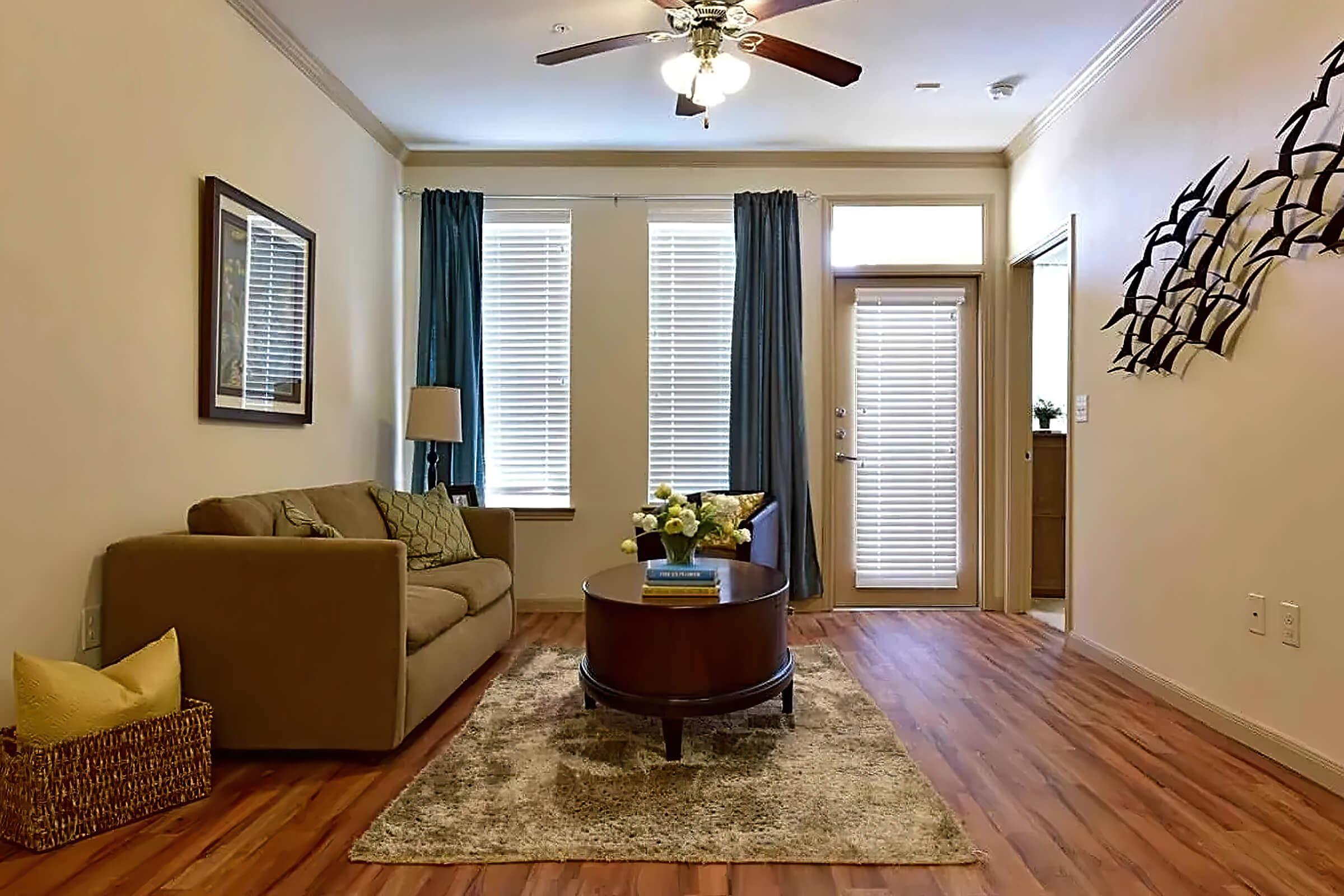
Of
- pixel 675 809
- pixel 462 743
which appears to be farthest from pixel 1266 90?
pixel 462 743

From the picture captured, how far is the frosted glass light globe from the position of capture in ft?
10.3

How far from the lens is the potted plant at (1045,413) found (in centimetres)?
605

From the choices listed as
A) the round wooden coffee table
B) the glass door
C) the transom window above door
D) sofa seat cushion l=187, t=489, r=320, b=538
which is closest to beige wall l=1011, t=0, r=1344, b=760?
the transom window above door

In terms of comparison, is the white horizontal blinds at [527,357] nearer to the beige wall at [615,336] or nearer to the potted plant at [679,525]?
the beige wall at [615,336]

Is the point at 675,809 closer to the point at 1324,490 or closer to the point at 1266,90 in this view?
the point at 1324,490

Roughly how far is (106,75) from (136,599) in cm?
165

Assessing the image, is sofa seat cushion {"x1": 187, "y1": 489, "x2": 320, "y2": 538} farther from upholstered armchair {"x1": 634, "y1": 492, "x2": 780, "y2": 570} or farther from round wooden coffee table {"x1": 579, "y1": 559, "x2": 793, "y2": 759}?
upholstered armchair {"x1": 634, "y1": 492, "x2": 780, "y2": 570}

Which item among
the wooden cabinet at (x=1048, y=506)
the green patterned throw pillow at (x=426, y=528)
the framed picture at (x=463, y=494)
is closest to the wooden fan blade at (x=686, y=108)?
the green patterned throw pillow at (x=426, y=528)

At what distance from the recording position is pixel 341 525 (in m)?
3.69

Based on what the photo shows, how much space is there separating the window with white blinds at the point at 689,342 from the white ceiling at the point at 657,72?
58 centimetres

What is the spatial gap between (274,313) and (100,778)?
2.09m

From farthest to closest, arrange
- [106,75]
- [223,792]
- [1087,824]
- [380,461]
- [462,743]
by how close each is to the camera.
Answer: [380,461] → [462,743] → [106,75] → [223,792] → [1087,824]

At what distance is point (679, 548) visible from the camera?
306 cm

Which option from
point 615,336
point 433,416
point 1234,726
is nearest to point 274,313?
point 433,416
